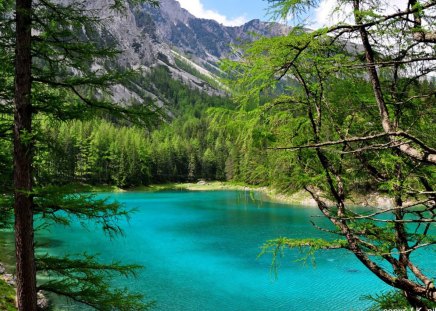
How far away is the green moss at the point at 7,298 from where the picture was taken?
1096cm

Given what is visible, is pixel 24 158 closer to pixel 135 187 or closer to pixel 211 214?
pixel 211 214

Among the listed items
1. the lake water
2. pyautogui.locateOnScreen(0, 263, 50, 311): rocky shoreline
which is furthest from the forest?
pyautogui.locateOnScreen(0, 263, 50, 311): rocky shoreline

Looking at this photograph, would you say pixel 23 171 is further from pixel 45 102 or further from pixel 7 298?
pixel 7 298

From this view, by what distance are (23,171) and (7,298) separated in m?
9.29

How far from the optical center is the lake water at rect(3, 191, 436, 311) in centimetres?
1702

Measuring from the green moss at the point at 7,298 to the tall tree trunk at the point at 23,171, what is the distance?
6054mm

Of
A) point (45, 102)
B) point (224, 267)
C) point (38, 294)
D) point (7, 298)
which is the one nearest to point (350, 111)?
point (45, 102)

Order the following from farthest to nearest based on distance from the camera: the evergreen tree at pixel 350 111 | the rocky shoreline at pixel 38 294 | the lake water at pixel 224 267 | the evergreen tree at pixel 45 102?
1. the lake water at pixel 224 267
2. the rocky shoreline at pixel 38 294
3. the evergreen tree at pixel 45 102
4. the evergreen tree at pixel 350 111

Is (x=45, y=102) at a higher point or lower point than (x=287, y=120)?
higher

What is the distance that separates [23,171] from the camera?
239 inches

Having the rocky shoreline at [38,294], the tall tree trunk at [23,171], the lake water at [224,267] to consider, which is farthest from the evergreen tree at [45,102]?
the rocky shoreline at [38,294]

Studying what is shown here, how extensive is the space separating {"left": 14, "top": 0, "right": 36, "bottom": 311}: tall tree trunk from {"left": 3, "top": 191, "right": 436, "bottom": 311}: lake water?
260 cm

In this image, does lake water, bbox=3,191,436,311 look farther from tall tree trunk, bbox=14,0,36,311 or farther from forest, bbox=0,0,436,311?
tall tree trunk, bbox=14,0,36,311

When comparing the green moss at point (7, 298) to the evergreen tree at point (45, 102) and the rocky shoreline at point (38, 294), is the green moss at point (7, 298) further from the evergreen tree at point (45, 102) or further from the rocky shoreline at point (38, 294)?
the evergreen tree at point (45, 102)
